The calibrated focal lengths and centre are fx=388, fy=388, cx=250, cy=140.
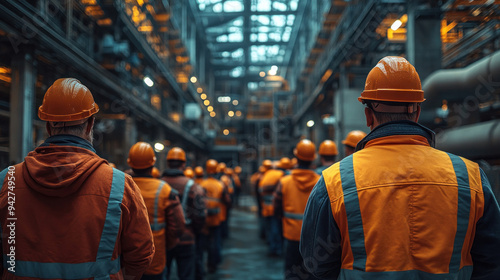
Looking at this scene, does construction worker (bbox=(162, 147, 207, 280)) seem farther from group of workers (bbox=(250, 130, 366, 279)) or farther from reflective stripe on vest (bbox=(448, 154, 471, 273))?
reflective stripe on vest (bbox=(448, 154, 471, 273))

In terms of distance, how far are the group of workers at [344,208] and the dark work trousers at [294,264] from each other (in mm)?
2270

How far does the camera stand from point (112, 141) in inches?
467

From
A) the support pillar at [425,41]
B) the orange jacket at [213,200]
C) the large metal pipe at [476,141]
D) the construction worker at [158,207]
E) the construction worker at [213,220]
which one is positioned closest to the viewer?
the construction worker at [158,207]

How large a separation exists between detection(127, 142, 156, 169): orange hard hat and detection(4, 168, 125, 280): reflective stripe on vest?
1946mm

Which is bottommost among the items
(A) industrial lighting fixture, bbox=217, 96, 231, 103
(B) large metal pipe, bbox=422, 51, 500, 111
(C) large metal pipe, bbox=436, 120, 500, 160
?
(C) large metal pipe, bbox=436, 120, 500, 160

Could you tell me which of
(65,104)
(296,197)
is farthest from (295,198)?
(65,104)

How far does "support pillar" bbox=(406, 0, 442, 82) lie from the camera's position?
275 inches

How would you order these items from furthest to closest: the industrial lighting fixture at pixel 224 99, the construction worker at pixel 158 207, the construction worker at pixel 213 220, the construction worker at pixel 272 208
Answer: the industrial lighting fixture at pixel 224 99
the construction worker at pixel 272 208
the construction worker at pixel 213 220
the construction worker at pixel 158 207

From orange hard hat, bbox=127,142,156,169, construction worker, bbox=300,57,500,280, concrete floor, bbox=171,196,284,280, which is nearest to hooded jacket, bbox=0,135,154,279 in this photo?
construction worker, bbox=300,57,500,280

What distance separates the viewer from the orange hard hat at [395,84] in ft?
6.01

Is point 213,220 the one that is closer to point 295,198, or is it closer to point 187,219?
point 187,219


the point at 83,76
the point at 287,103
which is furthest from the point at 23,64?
the point at 287,103

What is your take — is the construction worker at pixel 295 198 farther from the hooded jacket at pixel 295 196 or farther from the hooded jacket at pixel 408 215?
the hooded jacket at pixel 408 215

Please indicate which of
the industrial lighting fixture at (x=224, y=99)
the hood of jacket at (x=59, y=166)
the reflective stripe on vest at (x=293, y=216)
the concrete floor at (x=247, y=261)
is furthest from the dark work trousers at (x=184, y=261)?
the industrial lighting fixture at (x=224, y=99)
